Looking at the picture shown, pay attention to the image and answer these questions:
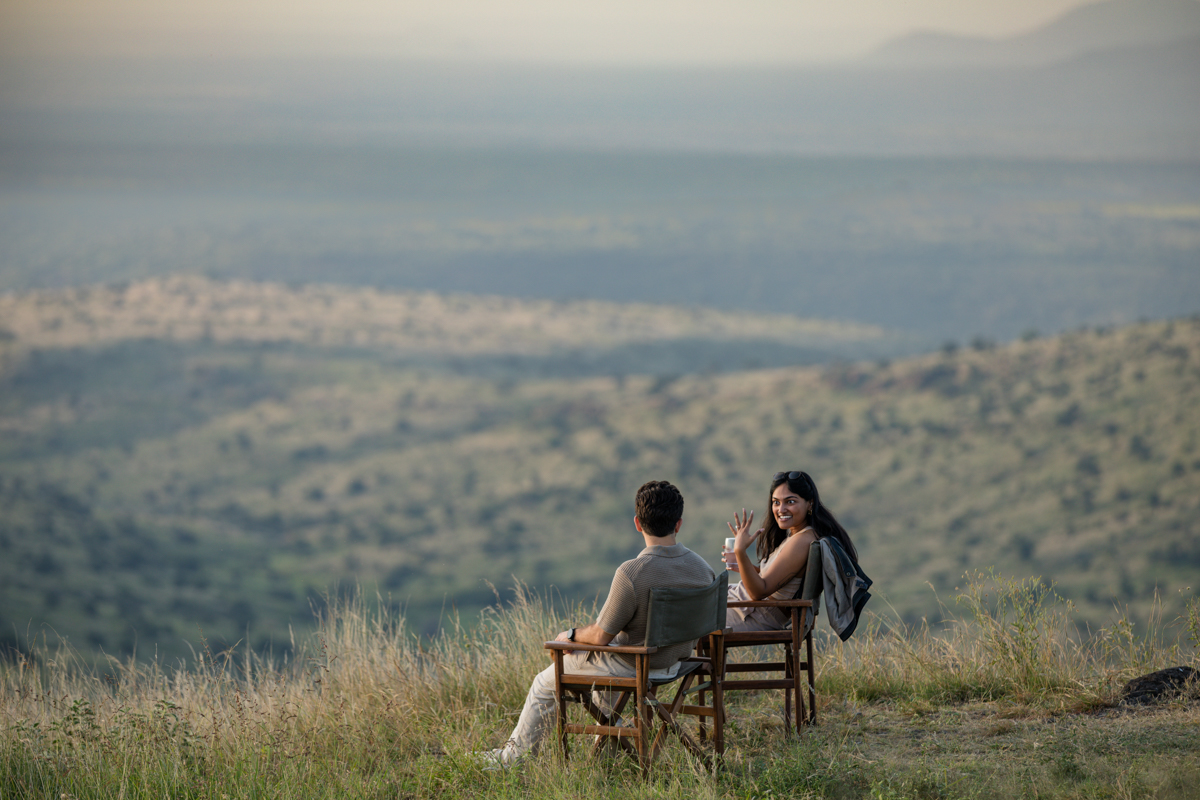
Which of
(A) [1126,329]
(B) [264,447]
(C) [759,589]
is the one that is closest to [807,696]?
(C) [759,589]

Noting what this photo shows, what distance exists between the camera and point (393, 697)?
19.0ft

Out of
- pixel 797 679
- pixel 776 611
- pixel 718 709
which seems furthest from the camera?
pixel 776 611

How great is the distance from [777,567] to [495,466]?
11293 cm

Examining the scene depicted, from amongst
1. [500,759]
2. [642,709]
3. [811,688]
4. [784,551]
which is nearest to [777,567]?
[784,551]

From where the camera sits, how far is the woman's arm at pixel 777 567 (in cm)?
482

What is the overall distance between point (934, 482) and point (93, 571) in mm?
70415

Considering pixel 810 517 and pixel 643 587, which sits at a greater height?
pixel 810 517

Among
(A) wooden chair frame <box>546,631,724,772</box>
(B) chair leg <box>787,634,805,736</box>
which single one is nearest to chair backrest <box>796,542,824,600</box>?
(B) chair leg <box>787,634,805,736</box>

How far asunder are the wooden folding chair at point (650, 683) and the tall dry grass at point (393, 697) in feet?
0.52

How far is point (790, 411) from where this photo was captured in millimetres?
105750

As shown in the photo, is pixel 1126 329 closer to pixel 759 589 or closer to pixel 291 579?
Result: pixel 291 579

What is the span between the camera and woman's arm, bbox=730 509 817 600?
4824 millimetres

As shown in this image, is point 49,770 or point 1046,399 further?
point 1046,399

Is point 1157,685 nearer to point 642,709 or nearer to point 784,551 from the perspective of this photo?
point 784,551
